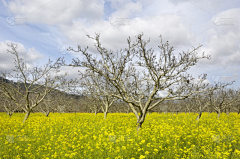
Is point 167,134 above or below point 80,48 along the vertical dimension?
below

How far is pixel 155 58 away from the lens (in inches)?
254

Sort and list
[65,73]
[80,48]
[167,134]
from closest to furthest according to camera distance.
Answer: [80,48] < [167,134] < [65,73]

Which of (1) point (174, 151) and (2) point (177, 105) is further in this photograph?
(2) point (177, 105)

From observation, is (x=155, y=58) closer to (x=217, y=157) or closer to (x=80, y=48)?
(x=80, y=48)

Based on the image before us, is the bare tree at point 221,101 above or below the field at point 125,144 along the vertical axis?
above

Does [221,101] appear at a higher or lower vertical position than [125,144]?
higher

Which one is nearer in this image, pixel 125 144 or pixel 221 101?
pixel 125 144

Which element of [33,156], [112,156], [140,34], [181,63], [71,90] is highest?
[140,34]

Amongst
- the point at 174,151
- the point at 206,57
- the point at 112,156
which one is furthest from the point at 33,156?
the point at 206,57

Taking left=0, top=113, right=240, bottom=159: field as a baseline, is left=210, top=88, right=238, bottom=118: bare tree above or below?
above

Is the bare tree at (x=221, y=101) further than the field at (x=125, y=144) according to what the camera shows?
Yes

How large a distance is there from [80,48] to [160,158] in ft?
17.9

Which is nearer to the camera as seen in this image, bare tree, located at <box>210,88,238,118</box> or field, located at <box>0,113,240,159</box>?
field, located at <box>0,113,240,159</box>

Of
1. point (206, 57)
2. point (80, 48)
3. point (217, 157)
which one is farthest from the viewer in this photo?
point (206, 57)
